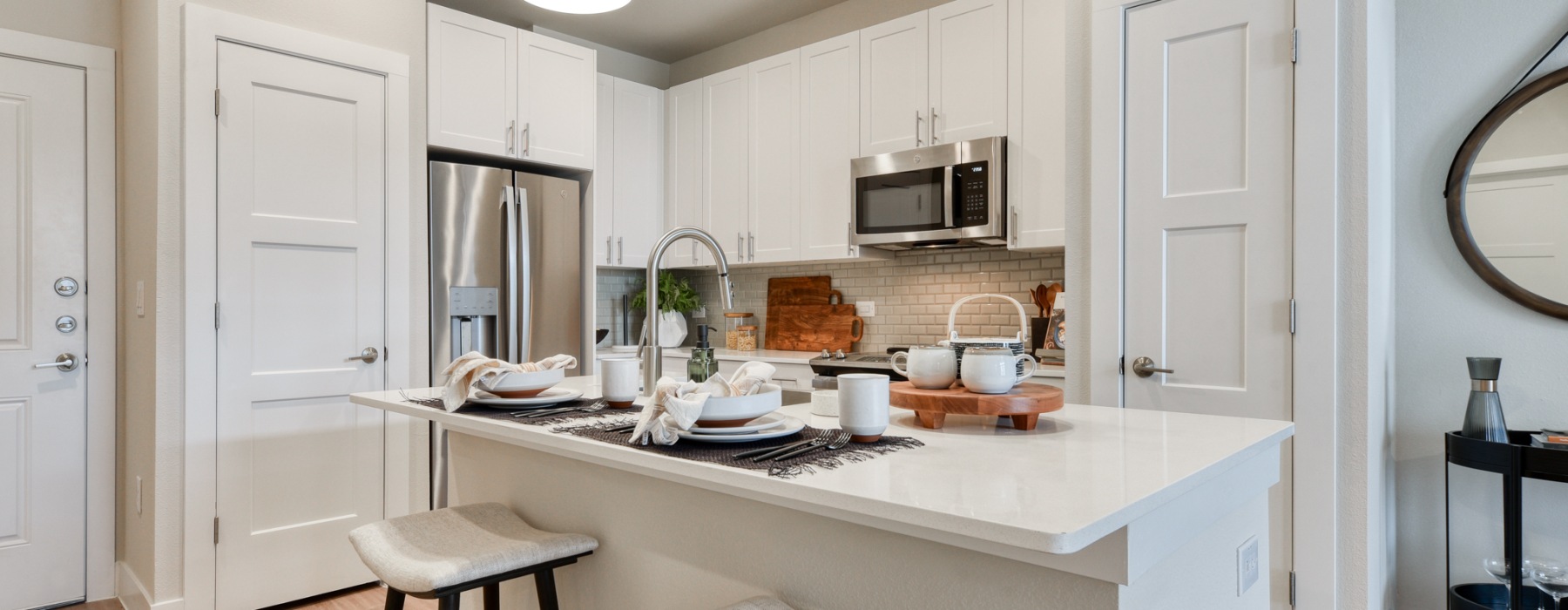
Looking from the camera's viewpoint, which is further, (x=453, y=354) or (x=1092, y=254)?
(x=453, y=354)

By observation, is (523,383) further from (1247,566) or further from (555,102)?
(555,102)

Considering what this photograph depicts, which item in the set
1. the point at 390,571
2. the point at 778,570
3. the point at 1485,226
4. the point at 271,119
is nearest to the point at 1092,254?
the point at 1485,226

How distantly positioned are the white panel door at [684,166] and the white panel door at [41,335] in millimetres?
2610

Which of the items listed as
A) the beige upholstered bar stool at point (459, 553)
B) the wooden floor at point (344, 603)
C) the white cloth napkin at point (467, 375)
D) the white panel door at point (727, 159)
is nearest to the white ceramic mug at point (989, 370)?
the beige upholstered bar stool at point (459, 553)

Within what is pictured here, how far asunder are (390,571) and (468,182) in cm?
226

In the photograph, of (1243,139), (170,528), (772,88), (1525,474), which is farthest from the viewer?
(772,88)

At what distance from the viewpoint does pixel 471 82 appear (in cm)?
346

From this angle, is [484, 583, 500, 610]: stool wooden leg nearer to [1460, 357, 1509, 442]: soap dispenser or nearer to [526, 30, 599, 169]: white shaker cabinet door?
[526, 30, 599, 169]: white shaker cabinet door

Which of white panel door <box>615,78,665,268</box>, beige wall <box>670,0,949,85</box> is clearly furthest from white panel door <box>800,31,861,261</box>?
white panel door <box>615,78,665,268</box>

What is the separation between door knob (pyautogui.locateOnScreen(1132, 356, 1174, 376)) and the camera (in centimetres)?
238

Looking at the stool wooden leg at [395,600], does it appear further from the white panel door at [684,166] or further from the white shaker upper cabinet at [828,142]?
the white panel door at [684,166]

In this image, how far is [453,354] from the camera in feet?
10.9

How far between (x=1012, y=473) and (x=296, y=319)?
9.26 ft

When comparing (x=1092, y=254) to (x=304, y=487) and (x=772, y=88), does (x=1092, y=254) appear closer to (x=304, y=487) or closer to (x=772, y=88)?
(x=772, y=88)
